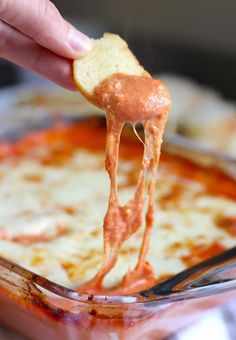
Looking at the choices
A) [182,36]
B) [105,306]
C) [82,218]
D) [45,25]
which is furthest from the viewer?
[182,36]

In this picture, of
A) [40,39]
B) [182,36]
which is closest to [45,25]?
[40,39]

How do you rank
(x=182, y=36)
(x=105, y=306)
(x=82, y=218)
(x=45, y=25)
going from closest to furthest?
(x=105, y=306), (x=45, y=25), (x=82, y=218), (x=182, y=36)

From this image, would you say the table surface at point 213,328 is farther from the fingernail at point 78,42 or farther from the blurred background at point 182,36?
the blurred background at point 182,36

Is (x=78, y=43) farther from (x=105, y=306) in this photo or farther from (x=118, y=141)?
(x=105, y=306)

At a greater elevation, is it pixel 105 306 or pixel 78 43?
pixel 78 43

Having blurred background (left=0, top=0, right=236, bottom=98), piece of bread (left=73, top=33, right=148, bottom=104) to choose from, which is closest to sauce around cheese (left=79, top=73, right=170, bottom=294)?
piece of bread (left=73, top=33, right=148, bottom=104)

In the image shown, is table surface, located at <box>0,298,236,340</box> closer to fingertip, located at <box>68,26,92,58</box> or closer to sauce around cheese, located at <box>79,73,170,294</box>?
sauce around cheese, located at <box>79,73,170,294</box>

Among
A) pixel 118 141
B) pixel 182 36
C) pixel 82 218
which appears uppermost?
pixel 182 36

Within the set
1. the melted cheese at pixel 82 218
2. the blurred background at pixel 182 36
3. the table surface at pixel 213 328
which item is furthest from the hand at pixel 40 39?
the blurred background at pixel 182 36
